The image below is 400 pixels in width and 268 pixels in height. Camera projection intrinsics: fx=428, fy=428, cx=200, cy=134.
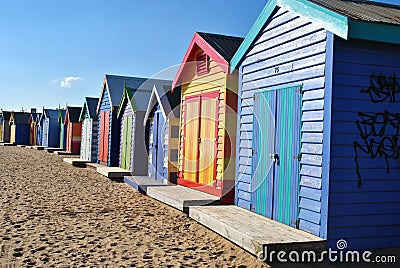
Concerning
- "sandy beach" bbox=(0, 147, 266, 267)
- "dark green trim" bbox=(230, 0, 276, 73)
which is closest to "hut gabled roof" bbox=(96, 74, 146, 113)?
"sandy beach" bbox=(0, 147, 266, 267)

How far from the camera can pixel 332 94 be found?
5.59 m

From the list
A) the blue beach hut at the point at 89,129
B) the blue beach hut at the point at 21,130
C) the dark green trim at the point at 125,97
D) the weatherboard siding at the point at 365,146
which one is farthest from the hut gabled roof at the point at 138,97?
the blue beach hut at the point at 21,130

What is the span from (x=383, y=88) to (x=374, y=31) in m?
0.81

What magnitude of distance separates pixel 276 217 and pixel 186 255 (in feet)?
5.22

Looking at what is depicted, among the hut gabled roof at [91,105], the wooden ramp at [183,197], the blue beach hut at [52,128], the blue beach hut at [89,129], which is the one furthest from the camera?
the blue beach hut at [52,128]

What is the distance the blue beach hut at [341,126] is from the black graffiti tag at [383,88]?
14 mm

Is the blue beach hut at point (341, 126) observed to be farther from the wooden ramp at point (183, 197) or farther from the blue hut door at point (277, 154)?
the wooden ramp at point (183, 197)

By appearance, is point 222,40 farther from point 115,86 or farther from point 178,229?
point 115,86

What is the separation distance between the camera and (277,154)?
6766 mm

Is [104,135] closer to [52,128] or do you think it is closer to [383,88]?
[383,88]

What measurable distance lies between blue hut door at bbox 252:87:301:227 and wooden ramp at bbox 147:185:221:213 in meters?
1.36

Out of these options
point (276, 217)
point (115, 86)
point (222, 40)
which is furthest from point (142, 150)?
point (276, 217)

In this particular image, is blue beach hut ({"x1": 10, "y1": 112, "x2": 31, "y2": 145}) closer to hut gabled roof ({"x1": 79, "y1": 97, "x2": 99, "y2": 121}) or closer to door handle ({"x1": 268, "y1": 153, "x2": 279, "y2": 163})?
hut gabled roof ({"x1": 79, "y1": 97, "x2": 99, "y2": 121})

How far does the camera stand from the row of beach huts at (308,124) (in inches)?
221
